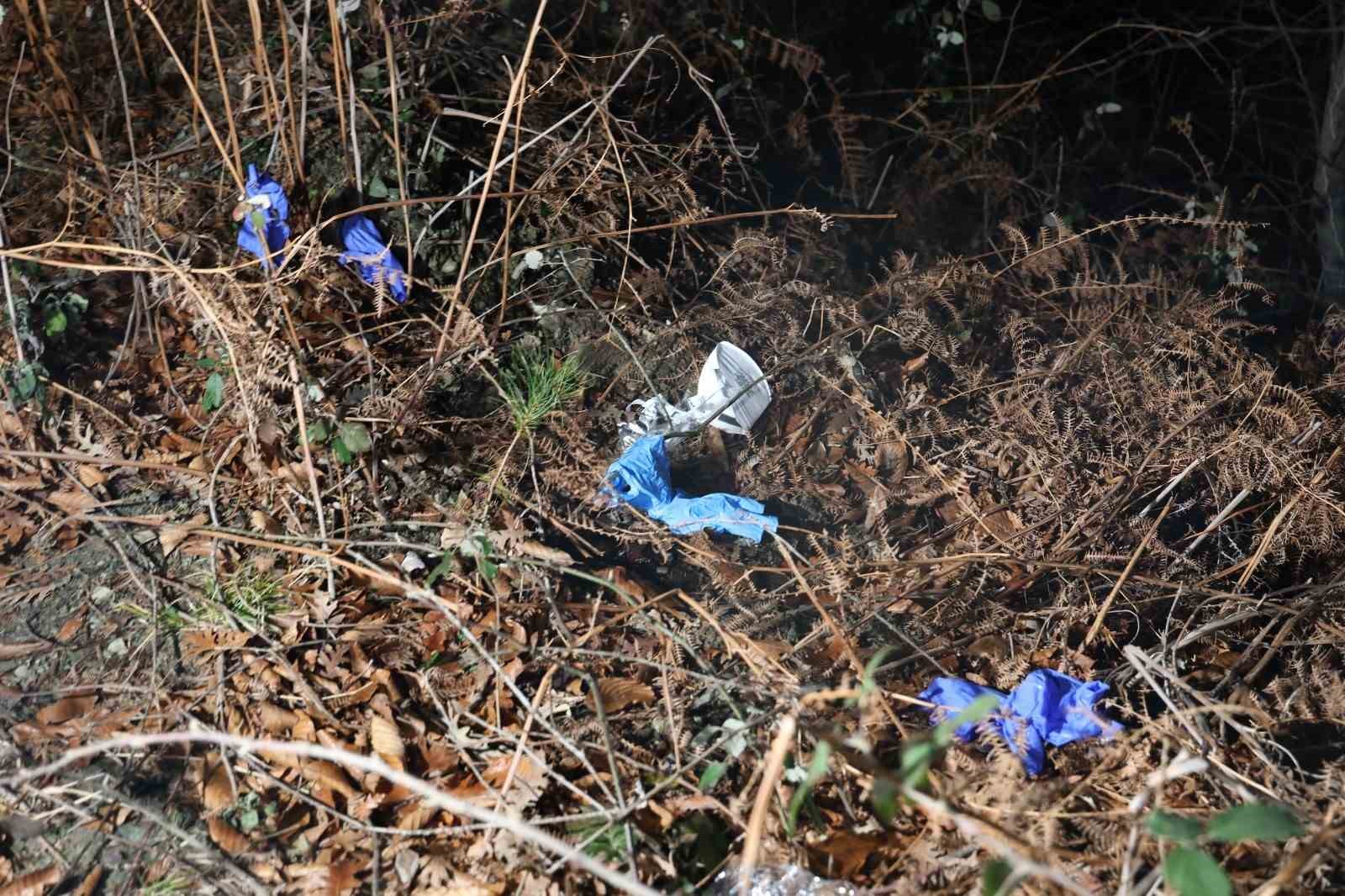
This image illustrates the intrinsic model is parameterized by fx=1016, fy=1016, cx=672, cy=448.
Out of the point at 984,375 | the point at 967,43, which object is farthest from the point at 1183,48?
the point at 984,375

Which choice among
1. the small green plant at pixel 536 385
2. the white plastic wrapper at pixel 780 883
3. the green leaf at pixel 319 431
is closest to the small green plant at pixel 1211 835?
the white plastic wrapper at pixel 780 883

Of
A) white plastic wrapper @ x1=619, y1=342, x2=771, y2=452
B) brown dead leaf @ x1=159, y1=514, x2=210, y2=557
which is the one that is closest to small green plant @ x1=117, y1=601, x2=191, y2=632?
brown dead leaf @ x1=159, y1=514, x2=210, y2=557

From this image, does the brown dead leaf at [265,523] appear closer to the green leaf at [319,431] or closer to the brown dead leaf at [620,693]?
the green leaf at [319,431]

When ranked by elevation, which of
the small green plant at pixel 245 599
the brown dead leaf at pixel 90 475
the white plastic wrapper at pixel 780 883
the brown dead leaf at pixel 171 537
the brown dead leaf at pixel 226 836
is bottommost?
the white plastic wrapper at pixel 780 883

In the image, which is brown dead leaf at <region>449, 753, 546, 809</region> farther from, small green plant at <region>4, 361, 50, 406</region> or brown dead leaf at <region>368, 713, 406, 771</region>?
small green plant at <region>4, 361, 50, 406</region>

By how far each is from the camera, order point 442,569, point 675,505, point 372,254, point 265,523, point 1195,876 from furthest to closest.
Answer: point 372,254, point 675,505, point 265,523, point 442,569, point 1195,876

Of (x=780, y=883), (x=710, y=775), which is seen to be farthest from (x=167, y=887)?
(x=780, y=883)

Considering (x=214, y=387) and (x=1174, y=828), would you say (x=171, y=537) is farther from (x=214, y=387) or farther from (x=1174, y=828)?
(x=1174, y=828)

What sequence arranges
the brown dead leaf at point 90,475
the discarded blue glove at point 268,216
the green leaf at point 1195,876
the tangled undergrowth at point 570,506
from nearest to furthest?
1. the green leaf at point 1195,876
2. the tangled undergrowth at point 570,506
3. the brown dead leaf at point 90,475
4. the discarded blue glove at point 268,216
